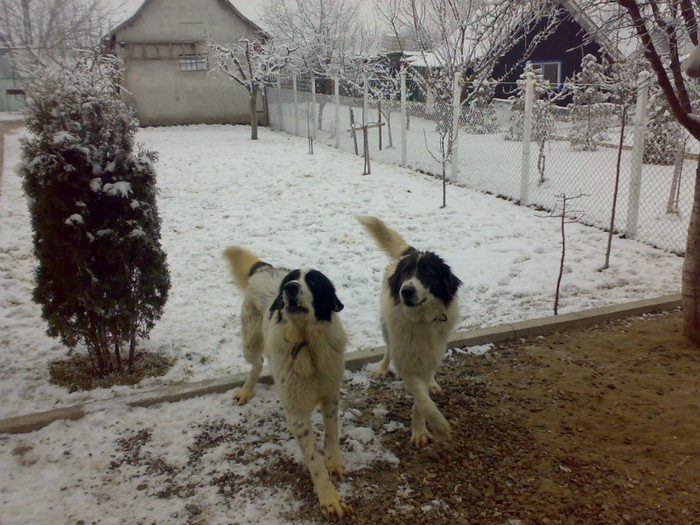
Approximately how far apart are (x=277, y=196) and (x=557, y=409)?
726 cm

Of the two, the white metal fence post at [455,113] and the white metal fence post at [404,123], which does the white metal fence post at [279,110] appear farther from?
the white metal fence post at [455,113]

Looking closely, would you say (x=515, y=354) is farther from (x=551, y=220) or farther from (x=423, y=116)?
(x=423, y=116)

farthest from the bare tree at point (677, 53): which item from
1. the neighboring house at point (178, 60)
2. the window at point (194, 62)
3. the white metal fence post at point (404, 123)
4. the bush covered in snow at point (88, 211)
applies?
the window at point (194, 62)

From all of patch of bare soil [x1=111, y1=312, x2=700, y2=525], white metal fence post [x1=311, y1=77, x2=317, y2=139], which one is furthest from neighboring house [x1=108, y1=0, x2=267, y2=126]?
patch of bare soil [x1=111, y1=312, x2=700, y2=525]

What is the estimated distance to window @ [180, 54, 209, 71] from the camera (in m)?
22.8

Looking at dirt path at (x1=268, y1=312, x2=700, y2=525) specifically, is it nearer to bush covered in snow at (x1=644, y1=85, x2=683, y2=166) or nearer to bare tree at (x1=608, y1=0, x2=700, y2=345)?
bare tree at (x1=608, y1=0, x2=700, y2=345)

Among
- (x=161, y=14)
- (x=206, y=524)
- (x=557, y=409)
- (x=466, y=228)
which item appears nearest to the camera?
(x=206, y=524)

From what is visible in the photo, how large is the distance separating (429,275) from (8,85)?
84.1 ft

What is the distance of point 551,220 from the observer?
7.79m

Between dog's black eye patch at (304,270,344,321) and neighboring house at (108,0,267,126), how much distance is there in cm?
2199

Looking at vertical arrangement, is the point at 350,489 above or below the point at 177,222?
below

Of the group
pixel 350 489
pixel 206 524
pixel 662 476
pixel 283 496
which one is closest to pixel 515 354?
pixel 662 476

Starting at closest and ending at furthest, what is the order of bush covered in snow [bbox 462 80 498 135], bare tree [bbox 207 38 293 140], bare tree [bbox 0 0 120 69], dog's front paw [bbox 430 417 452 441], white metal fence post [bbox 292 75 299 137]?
dog's front paw [bbox 430 417 452 441] → bush covered in snow [bbox 462 80 498 135] → bare tree [bbox 0 0 120 69] → bare tree [bbox 207 38 293 140] → white metal fence post [bbox 292 75 299 137]

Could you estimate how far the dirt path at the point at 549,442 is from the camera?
2475 mm
